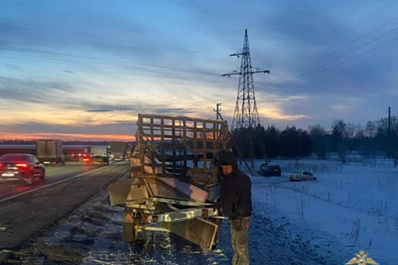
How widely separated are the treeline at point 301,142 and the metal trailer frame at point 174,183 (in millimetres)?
1901

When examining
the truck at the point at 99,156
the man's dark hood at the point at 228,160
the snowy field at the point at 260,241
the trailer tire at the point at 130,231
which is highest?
the man's dark hood at the point at 228,160

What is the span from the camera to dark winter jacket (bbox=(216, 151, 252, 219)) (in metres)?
7.02

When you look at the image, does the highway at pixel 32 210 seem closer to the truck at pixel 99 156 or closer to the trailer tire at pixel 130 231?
the trailer tire at pixel 130 231

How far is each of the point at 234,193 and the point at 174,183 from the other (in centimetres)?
281

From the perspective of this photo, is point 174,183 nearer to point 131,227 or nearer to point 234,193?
point 131,227

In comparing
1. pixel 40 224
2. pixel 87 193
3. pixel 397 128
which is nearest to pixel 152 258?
pixel 40 224

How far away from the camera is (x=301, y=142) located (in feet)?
289

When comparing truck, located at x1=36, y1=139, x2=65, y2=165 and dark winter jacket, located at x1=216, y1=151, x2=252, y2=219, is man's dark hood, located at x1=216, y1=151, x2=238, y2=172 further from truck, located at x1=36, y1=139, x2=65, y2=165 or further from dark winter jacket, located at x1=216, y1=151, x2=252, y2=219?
truck, located at x1=36, y1=139, x2=65, y2=165

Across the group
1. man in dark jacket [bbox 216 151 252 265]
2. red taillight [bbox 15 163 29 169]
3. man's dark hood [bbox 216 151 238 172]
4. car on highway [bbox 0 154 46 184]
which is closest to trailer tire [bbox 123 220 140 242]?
man in dark jacket [bbox 216 151 252 265]

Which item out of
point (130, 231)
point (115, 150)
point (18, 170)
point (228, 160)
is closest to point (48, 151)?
point (115, 150)

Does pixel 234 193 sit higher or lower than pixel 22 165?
higher

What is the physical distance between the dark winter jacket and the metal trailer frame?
2167 mm

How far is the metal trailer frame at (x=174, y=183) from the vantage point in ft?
30.8

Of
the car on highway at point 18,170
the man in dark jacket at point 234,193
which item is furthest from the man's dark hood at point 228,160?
the car on highway at point 18,170
